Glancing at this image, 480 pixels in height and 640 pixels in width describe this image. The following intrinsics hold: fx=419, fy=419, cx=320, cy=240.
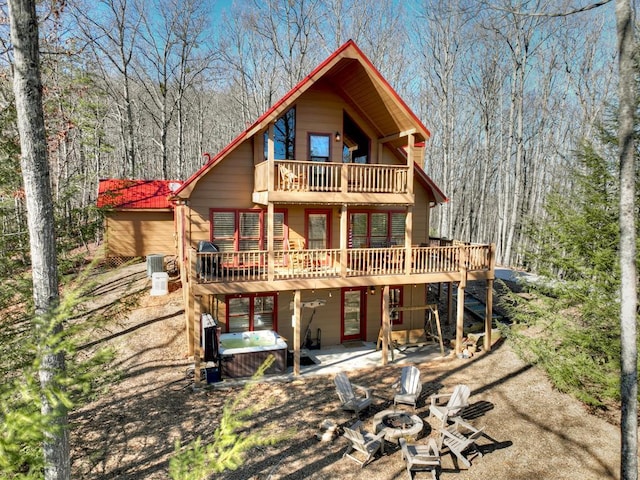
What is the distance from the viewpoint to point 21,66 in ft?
17.8

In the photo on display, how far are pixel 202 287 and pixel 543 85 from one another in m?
28.5

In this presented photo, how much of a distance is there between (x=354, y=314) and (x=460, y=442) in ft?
25.3

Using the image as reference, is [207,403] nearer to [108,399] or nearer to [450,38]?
[108,399]

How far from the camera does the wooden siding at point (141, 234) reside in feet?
78.9

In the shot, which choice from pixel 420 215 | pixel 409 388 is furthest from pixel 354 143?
pixel 409 388

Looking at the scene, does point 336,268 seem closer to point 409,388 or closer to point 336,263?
point 336,263

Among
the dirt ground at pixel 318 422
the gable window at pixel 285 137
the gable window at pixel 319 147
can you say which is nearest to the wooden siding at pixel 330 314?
the dirt ground at pixel 318 422

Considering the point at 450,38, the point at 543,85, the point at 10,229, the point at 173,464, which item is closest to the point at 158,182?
the point at 10,229

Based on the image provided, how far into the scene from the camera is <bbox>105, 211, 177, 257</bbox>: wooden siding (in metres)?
24.0

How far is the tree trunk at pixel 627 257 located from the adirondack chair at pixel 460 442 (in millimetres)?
2853

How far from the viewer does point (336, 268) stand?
47.4 ft

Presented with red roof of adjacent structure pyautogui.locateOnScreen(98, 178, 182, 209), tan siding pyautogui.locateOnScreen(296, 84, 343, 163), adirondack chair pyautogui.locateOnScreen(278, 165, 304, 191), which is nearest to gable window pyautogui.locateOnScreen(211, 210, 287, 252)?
adirondack chair pyautogui.locateOnScreen(278, 165, 304, 191)

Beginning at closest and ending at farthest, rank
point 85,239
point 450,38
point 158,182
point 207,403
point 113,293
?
point 85,239 → point 207,403 → point 113,293 → point 158,182 → point 450,38

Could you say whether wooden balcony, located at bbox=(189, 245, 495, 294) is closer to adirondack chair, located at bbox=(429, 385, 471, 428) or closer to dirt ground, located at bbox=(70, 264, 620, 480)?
dirt ground, located at bbox=(70, 264, 620, 480)
